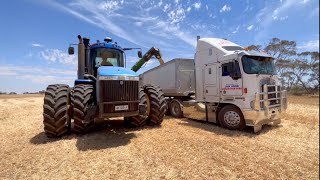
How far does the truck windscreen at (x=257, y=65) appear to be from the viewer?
30.4 feet

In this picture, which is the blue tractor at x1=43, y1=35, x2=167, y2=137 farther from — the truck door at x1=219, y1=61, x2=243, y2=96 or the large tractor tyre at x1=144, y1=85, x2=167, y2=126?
the truck door at x1=219, y1=61, x2=243, y2=96

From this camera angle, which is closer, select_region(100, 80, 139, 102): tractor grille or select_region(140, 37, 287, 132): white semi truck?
select_region(100, 80, 139, 102): tractor grille

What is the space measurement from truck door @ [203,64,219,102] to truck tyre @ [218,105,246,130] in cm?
72

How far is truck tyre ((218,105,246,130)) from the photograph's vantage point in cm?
934

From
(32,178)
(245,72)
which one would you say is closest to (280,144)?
(245,72)

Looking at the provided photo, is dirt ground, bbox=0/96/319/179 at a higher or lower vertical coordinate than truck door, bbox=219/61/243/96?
lower

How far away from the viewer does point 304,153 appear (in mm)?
6566

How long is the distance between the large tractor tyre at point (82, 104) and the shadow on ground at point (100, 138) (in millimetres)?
373

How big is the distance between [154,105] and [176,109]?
4191 mm

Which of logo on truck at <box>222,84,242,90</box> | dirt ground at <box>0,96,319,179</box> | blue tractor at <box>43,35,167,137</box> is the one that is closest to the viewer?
dirt ground at <box>0,96,319,179</box>

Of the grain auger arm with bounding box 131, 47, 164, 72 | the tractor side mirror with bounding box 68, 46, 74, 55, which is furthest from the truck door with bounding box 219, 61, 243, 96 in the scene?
the tractor side mirror with bounding box 68, 46, 74, 55

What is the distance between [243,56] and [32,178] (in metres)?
7.86

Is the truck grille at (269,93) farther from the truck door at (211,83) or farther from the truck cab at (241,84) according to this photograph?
the truck door at (211,83)

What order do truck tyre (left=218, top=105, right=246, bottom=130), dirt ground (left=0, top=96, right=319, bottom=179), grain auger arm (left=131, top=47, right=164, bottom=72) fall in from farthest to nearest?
1. grain auger arm (left=131, top=47, right=164, bottom=72)
2. truck tyre (left=218, top=105, right=246, bottom=130)
3. dirt ground (left=0, top=96, right=319, bottom=179)
